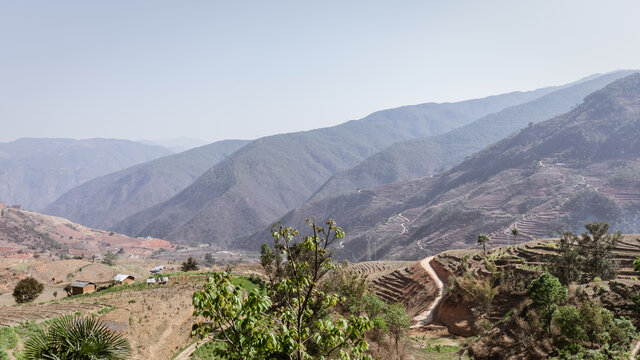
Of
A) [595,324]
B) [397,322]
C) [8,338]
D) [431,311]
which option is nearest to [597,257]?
[431,311]

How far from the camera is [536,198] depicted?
129375 mm

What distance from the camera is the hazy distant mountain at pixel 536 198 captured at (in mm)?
111625

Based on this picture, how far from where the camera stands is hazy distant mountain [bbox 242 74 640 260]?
111625 mm

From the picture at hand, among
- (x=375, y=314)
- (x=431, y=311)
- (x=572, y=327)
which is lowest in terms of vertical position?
(x=431, y=311)

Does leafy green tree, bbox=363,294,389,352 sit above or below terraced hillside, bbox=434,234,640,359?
above

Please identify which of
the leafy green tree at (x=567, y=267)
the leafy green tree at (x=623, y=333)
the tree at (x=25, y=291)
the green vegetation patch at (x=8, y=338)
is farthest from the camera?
the tree at (x=25, y=291)

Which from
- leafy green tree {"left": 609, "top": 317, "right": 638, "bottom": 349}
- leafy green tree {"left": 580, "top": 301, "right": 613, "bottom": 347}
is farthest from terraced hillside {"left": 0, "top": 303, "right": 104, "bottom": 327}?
leafy green tree {"left": 609, "top": 317, "right": 638, "bottom": 349}

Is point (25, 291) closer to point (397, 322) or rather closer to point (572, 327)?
point (397, 322)

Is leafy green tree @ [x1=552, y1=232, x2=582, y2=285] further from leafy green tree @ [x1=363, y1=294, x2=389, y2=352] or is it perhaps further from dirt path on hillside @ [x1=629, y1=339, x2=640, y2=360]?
leafy green tree @ [x1=363, y1=294, x2=389, y2=352]

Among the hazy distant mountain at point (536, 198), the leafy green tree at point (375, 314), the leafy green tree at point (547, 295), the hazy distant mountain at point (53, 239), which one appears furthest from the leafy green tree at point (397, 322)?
the hazy distant mountain at point (53, 239)

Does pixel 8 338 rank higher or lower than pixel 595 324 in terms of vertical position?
higher

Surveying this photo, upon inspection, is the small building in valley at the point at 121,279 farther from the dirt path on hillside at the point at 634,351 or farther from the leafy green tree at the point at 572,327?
the dirt path on hillside at the point at 634,351

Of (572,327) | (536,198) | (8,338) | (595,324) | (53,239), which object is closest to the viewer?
(8,338)

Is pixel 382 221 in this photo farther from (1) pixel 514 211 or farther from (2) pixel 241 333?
(2) pixel 241 333
